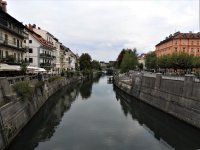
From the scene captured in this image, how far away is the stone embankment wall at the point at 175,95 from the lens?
2302cm

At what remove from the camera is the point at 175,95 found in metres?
27.6

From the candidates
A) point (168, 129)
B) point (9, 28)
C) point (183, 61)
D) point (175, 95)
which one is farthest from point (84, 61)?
point (168, 129)

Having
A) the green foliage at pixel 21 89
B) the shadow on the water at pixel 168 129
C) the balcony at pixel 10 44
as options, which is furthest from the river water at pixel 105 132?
the balcony at pixel 10 44

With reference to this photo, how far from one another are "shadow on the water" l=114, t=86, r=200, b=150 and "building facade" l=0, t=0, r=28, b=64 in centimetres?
1990

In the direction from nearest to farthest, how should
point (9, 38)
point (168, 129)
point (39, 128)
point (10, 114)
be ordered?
point (10, 114) < point (39, 128) < point (168, 129) < point (9, 38)

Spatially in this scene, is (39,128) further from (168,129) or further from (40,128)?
(168,129)

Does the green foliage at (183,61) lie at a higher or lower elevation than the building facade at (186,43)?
lower

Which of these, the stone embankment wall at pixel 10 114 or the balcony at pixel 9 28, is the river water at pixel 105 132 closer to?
the stone embankment wall at pixel 10 114

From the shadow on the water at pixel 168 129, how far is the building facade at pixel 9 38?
65.3 ft

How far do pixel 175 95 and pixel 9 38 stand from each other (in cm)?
2811

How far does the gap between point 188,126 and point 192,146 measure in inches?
170

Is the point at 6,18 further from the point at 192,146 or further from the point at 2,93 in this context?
the point at 192,146

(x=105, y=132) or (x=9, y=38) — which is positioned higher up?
(x=9, y=38)

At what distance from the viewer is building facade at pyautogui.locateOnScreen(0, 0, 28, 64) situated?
35.2 m
